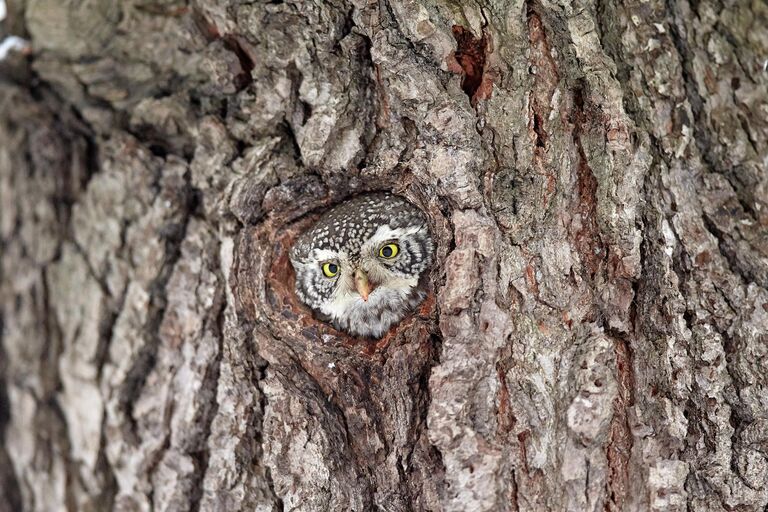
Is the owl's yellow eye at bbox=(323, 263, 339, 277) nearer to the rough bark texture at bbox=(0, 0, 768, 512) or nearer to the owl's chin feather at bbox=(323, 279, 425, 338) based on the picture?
the owl's chin feather at bbox=(323, 279, 425, 338)

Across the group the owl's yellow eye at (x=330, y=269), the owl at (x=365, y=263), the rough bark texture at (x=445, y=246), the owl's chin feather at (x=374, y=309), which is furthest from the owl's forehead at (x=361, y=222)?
the rough bark texture at (x=445, y=246)

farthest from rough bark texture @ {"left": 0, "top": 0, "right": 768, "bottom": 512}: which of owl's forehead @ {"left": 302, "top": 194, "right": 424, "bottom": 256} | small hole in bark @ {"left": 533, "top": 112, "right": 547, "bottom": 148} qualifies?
owl's forehead @ {"left": 302, "top": 194, "right": 424, "bottom": 256}

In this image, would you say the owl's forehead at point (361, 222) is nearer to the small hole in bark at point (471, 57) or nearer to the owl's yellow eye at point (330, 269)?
the owl's yellow eye at point (330, 269)

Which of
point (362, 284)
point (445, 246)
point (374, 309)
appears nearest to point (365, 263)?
point (362, 284)

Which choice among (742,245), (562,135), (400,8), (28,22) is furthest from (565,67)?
(28,22)

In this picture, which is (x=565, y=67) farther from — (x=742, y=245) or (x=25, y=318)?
(x=25, y=318)

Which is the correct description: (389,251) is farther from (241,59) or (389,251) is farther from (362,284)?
(241,59)
